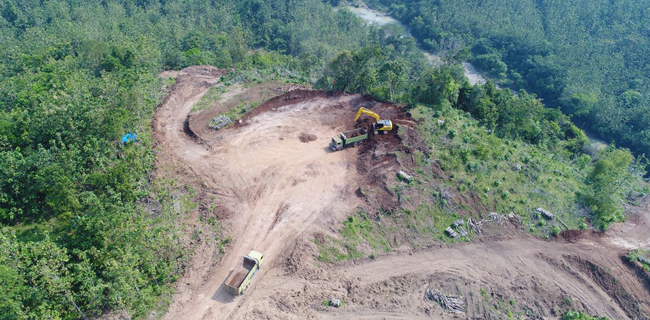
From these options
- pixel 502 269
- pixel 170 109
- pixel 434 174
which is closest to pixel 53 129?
pixel 170 109

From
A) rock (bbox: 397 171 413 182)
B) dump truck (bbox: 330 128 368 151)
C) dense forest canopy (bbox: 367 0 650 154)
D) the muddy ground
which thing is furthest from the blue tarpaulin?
dense forest canopy (bbox: 367 0 650 154)

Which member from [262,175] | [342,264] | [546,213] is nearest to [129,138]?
[262,175]

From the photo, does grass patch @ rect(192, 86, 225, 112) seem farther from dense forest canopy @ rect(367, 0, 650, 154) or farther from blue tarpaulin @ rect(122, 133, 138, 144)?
dense forest canopy @ rect(367, 0, 650, 154)

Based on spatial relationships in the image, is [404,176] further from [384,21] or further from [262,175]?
[384,21]

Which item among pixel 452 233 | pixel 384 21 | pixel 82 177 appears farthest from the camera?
pixel 384 21

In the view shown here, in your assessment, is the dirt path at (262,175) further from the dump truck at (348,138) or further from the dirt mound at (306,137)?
the dump truck at (348,138)
